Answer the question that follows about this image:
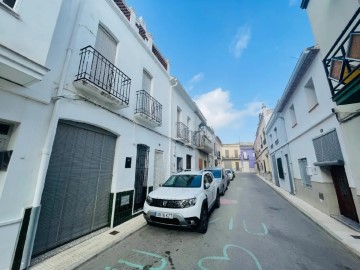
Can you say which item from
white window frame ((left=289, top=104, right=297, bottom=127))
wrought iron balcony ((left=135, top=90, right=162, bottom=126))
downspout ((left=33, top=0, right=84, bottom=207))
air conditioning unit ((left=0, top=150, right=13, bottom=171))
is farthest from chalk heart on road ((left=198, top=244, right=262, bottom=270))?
white window frame ((left=289, top=104, right=297, bottom=127))

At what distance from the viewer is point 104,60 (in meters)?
5.50

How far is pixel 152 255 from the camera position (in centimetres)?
365

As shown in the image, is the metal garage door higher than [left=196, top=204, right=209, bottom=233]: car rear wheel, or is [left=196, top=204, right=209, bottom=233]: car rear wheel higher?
the metal garage door

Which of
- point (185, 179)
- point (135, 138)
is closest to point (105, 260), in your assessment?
point (185, 179)

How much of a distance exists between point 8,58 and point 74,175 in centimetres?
285

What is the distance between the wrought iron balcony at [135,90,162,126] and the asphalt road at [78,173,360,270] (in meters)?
4.11

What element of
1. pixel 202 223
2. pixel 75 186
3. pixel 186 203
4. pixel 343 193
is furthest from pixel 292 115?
pixel 75 186

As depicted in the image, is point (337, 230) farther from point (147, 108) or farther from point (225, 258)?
point (147, 108)

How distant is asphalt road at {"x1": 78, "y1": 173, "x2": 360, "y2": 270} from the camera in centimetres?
328

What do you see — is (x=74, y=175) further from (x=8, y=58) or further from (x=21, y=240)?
(x=8, y=58)

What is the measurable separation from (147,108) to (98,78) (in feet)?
8.68

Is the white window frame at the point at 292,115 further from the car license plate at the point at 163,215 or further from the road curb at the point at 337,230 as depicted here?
the car license plate at the point at 163,215

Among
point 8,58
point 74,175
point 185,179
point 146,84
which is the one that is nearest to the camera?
point 8,58

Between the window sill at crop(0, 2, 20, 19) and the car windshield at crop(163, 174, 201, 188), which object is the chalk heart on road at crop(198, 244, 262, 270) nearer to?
the car windshield at crop(163, 174, 201, 188)
